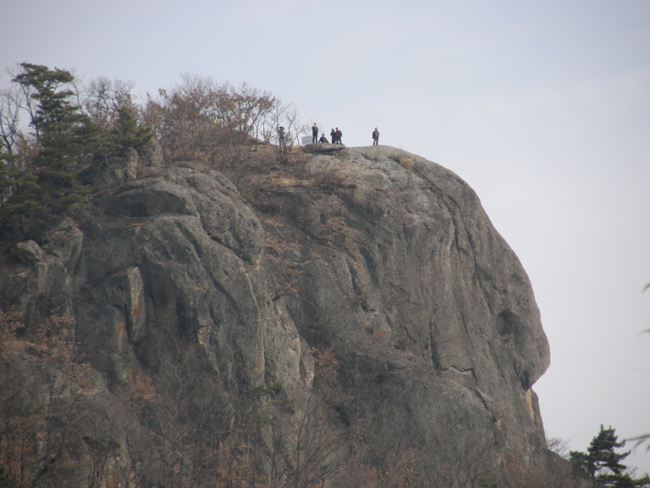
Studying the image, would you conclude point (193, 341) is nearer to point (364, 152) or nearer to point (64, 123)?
point (64, 123)

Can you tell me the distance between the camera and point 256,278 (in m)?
35.8

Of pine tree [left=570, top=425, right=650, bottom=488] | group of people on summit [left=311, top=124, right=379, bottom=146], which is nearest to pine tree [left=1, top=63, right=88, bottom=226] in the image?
group of people on summit [left=311, top=124, right=379, bottom=146]

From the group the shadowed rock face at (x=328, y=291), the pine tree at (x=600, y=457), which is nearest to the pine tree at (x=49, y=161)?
the shadowed rock face at (x=328, y=291)

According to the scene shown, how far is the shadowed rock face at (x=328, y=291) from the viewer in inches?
1282

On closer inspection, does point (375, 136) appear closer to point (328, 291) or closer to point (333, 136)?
point (333, 136)

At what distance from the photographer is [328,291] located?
128ft

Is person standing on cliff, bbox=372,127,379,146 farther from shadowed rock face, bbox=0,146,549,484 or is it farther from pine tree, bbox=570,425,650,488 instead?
pine tree, bbox=570,425,650,488

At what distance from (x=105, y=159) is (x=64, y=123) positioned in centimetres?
272

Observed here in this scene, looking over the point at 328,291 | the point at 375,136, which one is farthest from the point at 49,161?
the point at 375,136

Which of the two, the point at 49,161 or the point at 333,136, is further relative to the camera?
the point at 333,136

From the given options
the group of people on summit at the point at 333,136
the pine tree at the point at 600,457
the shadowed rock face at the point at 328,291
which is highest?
the group of people on summit at the point at 333,136

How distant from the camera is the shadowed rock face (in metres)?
32.6

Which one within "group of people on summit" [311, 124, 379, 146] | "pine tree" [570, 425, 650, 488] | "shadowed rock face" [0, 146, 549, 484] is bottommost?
"pine tree" [570, 425, 650, 488]

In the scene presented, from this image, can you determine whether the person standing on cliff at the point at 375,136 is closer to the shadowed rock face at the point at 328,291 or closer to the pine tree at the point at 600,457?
the shadowed rock face at the point at 328,291
